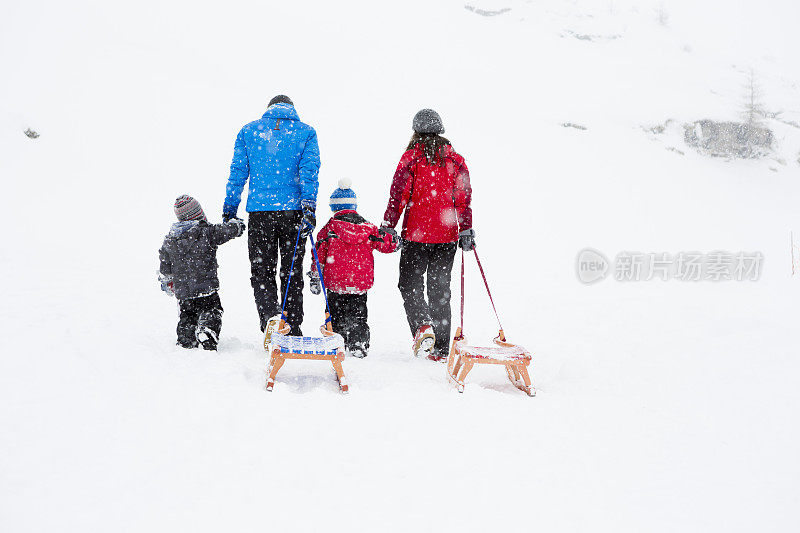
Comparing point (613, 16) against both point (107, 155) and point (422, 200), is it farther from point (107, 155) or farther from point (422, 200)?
point (422, 200)

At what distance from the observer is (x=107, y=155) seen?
13.3 m

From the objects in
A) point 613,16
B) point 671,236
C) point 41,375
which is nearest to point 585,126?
point 671,236

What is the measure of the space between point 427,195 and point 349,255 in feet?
2.98

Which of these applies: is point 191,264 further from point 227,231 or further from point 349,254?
point 349,254

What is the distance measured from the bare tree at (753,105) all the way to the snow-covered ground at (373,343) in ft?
22.3

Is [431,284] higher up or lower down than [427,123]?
lower down

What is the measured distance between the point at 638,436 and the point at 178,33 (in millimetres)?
27522

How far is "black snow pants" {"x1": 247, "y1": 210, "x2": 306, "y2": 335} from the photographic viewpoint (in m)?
4.34

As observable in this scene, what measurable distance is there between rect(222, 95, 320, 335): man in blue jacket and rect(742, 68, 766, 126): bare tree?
31.4m

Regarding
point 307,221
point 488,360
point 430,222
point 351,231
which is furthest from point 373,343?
point 488,360

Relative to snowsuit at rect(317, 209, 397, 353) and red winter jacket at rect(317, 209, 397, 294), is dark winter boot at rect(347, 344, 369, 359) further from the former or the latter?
red winter jacket at rect(317, 209, 397, 294)

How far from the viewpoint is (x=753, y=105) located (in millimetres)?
28719

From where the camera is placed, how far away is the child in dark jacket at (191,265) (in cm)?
430

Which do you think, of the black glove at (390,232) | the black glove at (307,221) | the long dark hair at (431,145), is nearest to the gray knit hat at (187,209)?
the black glove at (307,221)
